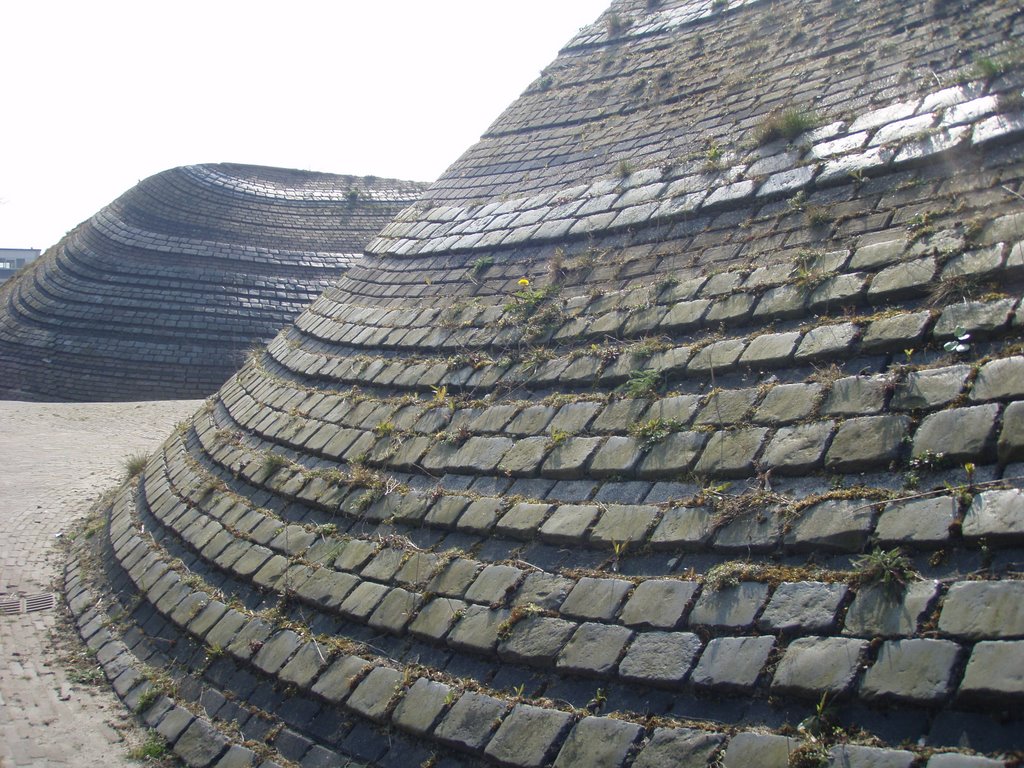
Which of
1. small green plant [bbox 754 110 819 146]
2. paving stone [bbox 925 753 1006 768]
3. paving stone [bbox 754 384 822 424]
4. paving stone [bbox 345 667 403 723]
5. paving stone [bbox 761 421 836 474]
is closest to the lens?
paving stone [bbox 925 753 1006 768]

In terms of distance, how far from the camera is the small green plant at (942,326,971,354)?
3.60 meters

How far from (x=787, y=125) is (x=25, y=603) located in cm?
652

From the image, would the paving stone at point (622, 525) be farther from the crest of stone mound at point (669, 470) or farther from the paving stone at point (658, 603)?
the paving stone at point (658, 603)

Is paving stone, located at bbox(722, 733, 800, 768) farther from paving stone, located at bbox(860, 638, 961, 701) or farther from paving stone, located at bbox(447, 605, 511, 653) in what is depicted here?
paving stone, located at bbox(447, 605, 511, 653)

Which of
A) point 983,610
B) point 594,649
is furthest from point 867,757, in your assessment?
point 594,649

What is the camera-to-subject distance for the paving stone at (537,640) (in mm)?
3586

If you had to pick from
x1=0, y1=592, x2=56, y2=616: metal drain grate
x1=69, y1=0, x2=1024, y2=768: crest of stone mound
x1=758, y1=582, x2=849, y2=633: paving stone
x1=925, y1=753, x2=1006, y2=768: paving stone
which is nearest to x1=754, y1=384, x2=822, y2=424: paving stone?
x1=69, y1=0, x2=1024, y2=768: crest of stone mound

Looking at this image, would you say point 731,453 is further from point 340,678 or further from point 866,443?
point 340,678

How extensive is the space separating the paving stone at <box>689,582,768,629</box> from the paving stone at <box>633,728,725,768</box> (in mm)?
407

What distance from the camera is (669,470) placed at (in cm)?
400

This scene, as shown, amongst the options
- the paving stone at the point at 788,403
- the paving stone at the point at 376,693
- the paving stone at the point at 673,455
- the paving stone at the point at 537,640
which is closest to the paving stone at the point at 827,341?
the paving stone at the point at 788,403

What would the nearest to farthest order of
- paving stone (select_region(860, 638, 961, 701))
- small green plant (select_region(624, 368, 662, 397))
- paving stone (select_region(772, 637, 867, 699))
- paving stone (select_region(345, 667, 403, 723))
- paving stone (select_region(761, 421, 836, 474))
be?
paving stone (select_region(860, 638, 961, 701)), paving stone (select_region(772, 637, 867, 699)), paving stone (select_region(761, 421, 836, 474)), paving stone (select_region(345, 667, 403, 723)), small green plant (select_region(624, 368, 662, 397))

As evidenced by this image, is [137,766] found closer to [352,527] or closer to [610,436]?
[352,527]

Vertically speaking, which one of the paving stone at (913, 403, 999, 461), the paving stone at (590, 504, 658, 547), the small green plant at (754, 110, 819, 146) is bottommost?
the paving stone at (590, 504, 658, 547)
